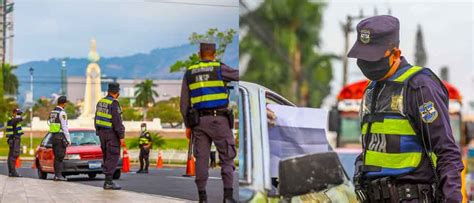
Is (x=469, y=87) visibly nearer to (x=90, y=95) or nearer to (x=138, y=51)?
(x=138, y=51)

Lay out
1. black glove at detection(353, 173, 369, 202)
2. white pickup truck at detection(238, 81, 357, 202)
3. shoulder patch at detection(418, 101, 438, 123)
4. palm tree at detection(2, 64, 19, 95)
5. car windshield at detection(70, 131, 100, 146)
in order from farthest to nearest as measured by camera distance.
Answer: white pickup truck at detection(238, 81, 357, 202), car windshield at detection(70, 131, 100, 146), palm tree at detection(2, 64, 19, 95), black glove at detection(353, 173, 369, 202), shoulder patch at detection(418, 101, 438, 123)

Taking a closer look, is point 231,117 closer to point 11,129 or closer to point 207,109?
point 207,109

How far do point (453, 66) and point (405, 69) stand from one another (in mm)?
650

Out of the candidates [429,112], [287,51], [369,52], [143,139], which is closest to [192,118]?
[143,139]

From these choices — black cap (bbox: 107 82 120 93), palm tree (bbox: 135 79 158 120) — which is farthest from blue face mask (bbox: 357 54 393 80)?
black cap (bbox: 107 82 120 93)

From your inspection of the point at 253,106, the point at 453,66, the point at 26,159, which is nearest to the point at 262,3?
the point at 253,106

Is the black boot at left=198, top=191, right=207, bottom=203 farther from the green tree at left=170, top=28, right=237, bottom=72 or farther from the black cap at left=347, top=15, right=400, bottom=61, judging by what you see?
the black cap at left=347, top=15, right=400, bottom=61

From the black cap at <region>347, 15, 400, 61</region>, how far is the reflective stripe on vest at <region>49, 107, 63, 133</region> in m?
0.93

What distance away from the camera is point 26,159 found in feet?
6.31

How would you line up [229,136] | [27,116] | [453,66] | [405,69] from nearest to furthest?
[405,69], [27,116], [229,136], [453,66]

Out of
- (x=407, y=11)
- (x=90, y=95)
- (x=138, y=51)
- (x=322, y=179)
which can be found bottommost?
(x=322, y=179)

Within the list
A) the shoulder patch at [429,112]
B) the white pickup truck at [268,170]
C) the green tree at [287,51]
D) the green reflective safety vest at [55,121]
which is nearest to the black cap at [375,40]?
the shoulder patch at [429,112]

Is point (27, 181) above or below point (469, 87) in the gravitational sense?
below

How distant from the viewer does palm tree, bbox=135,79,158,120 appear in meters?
1.91
